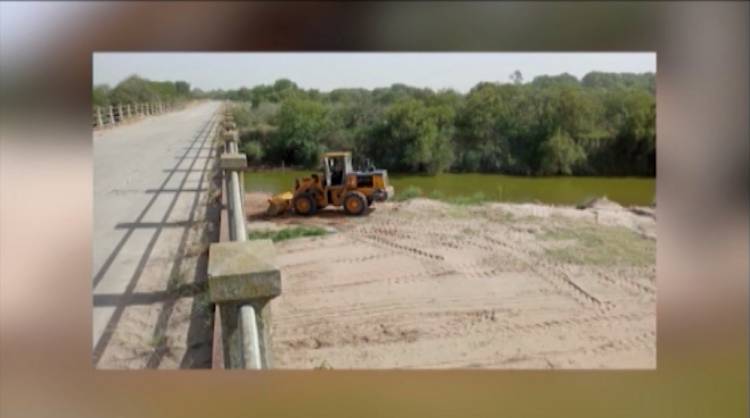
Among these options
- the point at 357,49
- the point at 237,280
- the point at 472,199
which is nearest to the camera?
the point at 237,280

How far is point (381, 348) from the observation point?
2521 millimetres

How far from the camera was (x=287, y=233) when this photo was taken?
102 inches

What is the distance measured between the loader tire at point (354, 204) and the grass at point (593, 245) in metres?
0.61

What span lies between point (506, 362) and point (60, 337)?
56.9 inches

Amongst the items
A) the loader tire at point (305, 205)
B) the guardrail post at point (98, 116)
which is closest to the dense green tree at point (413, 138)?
the loader tire at point (305, 205)

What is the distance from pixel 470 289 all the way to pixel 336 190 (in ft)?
1.83

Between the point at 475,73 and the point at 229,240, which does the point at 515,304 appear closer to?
the point at 475,73

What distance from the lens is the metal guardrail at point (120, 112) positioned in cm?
249

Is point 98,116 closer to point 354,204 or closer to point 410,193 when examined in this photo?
point 354,204

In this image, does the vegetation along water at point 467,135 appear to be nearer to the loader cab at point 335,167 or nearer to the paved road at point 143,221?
the loader cab at point 335,167

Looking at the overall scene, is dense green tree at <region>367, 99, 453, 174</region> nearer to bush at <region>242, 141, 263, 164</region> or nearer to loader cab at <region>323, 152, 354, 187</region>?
loader cab at <region>323, 152, 354, 187</region>

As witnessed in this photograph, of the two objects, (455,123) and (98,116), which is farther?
(455,123)

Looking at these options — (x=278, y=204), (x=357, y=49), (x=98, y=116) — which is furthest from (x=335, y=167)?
(x=98, y=116)

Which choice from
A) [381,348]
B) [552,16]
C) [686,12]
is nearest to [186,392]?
[381,348]
